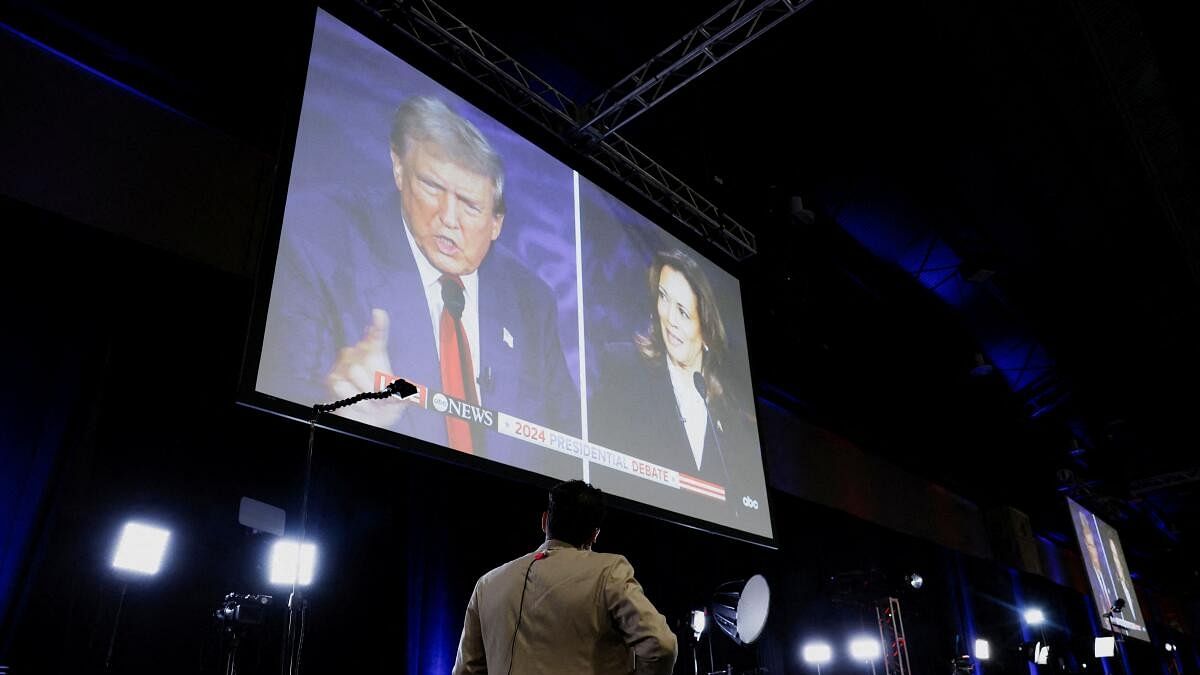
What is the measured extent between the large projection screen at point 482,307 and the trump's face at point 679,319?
0.6 inches

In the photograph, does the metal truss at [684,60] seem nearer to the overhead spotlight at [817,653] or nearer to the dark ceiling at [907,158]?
the dark ceiling at [907,158]

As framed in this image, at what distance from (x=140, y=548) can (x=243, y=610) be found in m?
→ 0.57

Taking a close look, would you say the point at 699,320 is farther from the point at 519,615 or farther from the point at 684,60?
the point at 519,615

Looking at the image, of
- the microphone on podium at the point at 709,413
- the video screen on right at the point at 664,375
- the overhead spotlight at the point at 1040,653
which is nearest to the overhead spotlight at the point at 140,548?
the video screen on right at the point at 664,375

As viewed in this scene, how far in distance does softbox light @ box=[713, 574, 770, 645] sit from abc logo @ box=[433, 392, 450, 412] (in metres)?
1.85

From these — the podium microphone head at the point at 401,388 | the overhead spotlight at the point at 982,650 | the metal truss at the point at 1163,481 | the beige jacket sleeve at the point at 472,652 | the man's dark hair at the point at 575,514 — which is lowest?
the beige jacket sleeve at the point at 472,652

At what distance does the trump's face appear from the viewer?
5316 millimetres

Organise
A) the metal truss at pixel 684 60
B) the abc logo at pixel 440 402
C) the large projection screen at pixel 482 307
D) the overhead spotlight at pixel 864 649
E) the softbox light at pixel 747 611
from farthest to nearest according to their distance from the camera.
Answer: the overhead spotlight at pixel 864 649 → the metal truss at pixel 684 60 → the softbox light at pixel 747 611 → the abc logo at pixel 440 402 → the large projection screen at pixel 482 307

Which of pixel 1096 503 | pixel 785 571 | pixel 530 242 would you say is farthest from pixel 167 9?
pixel 1096 503

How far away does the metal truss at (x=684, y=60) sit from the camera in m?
4.70

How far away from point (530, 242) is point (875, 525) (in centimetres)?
638

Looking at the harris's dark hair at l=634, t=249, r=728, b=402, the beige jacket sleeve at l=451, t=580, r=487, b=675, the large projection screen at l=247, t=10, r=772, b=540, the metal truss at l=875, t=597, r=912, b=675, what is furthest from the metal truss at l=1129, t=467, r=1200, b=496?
the beige jacket sleeve at l=451, t=580, r=487, b=675

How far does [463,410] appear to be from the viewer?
148 inches

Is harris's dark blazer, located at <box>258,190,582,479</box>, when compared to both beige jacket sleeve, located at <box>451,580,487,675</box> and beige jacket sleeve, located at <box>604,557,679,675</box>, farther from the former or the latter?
beige jacket sleeve, located at <box>604,557,679,675</box>
